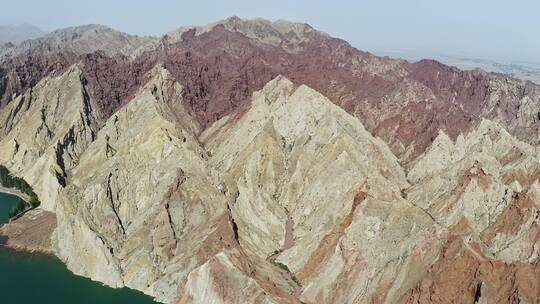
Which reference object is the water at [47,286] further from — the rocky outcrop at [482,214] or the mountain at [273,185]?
the rocky outcrop at [482,214]

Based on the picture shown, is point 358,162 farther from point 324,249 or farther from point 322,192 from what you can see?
point 324,249

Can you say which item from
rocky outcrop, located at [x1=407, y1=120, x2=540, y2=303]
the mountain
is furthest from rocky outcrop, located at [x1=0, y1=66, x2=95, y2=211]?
rocky outcrop, located at [x1=407, y1=120, x2=540, y2=303]

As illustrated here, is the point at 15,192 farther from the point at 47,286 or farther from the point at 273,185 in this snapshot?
the point at 273,185

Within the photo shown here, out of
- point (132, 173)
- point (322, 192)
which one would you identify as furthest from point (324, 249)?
point (132, 173)

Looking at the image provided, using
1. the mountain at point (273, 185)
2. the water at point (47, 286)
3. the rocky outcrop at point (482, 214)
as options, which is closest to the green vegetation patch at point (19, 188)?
the mountain at point (273, 185)

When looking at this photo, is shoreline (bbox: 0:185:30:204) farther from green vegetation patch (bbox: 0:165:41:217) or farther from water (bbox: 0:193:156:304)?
water (bbox: 0:193:156:304)

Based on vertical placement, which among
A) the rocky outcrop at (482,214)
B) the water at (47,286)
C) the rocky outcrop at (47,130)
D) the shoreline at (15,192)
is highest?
the rocky outcrop at (482,214)

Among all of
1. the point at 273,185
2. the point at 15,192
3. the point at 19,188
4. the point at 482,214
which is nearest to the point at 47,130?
the point at 19,188
